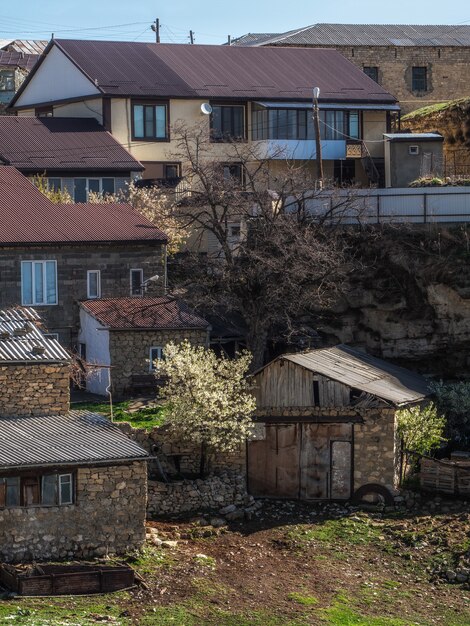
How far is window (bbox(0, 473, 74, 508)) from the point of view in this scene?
3192 centimetres

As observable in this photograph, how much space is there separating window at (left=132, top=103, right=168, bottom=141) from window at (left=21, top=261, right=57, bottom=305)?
1548cm

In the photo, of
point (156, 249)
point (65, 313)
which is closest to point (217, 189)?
point (156, 249)

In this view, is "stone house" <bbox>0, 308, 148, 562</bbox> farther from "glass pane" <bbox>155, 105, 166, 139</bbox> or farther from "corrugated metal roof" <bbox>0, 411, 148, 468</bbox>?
"glass pane" <bbox>155, 105, 166, 139</bbox>

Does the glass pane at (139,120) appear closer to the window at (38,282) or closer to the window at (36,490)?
the window at (38,282)

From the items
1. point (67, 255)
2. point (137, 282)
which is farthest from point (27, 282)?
point (137, 282)

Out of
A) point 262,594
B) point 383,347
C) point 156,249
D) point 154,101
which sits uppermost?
point 154,101

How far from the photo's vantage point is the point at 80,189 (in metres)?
56.2

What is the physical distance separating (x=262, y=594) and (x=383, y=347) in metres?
17.5

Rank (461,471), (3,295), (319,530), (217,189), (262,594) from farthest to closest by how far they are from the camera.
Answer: (217,189)
(3,295)
(461,471)
(319,530)
(262,594)

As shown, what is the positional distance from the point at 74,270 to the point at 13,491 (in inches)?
602

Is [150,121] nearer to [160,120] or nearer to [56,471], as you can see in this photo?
[160,120]

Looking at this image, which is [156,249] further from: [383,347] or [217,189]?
[383,347]

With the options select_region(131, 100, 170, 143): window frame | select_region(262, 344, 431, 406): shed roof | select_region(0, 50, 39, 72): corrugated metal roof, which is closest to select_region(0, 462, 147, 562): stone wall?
select_region(262, 344, 431, 406): shed roof

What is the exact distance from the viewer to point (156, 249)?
4775 cm
